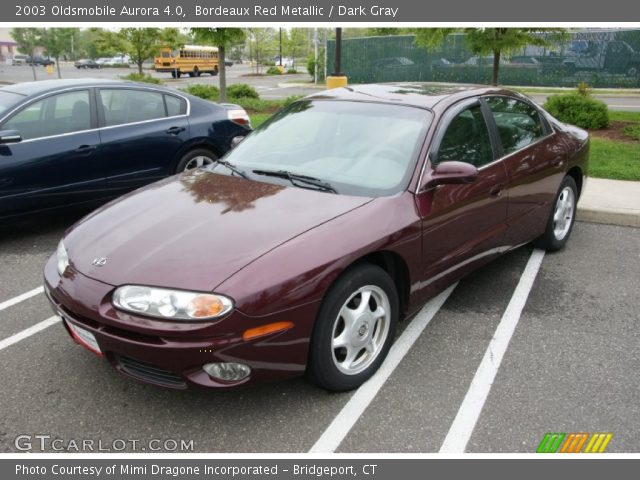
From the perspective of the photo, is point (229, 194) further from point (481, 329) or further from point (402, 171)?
point (481, 329)

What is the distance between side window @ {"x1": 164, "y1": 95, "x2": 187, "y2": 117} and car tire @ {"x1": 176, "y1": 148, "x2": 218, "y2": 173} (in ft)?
1.47

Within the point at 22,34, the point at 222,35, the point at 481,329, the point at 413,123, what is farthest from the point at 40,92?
the point at 22,34

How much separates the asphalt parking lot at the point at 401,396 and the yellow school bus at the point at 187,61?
40.5 metres

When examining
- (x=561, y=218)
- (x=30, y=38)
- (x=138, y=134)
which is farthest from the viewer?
(x=30, y=38)

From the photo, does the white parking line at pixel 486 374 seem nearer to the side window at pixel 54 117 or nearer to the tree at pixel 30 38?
the side window at pixel 54 117

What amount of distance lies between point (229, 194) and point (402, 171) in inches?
40.6

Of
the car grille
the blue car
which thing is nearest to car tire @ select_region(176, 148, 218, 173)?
the blue car

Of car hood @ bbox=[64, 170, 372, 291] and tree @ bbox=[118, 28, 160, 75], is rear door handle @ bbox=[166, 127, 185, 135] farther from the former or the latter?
tree @ bbox=[118, 28, 160, 75]

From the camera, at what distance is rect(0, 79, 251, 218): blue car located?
5223 millimetres

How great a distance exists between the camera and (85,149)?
18.2 feet

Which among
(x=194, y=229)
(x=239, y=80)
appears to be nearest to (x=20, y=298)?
(x=194, y=229)

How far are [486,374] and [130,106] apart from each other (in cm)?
455

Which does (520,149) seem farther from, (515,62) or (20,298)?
(515,62)

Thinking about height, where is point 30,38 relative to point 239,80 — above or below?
above
